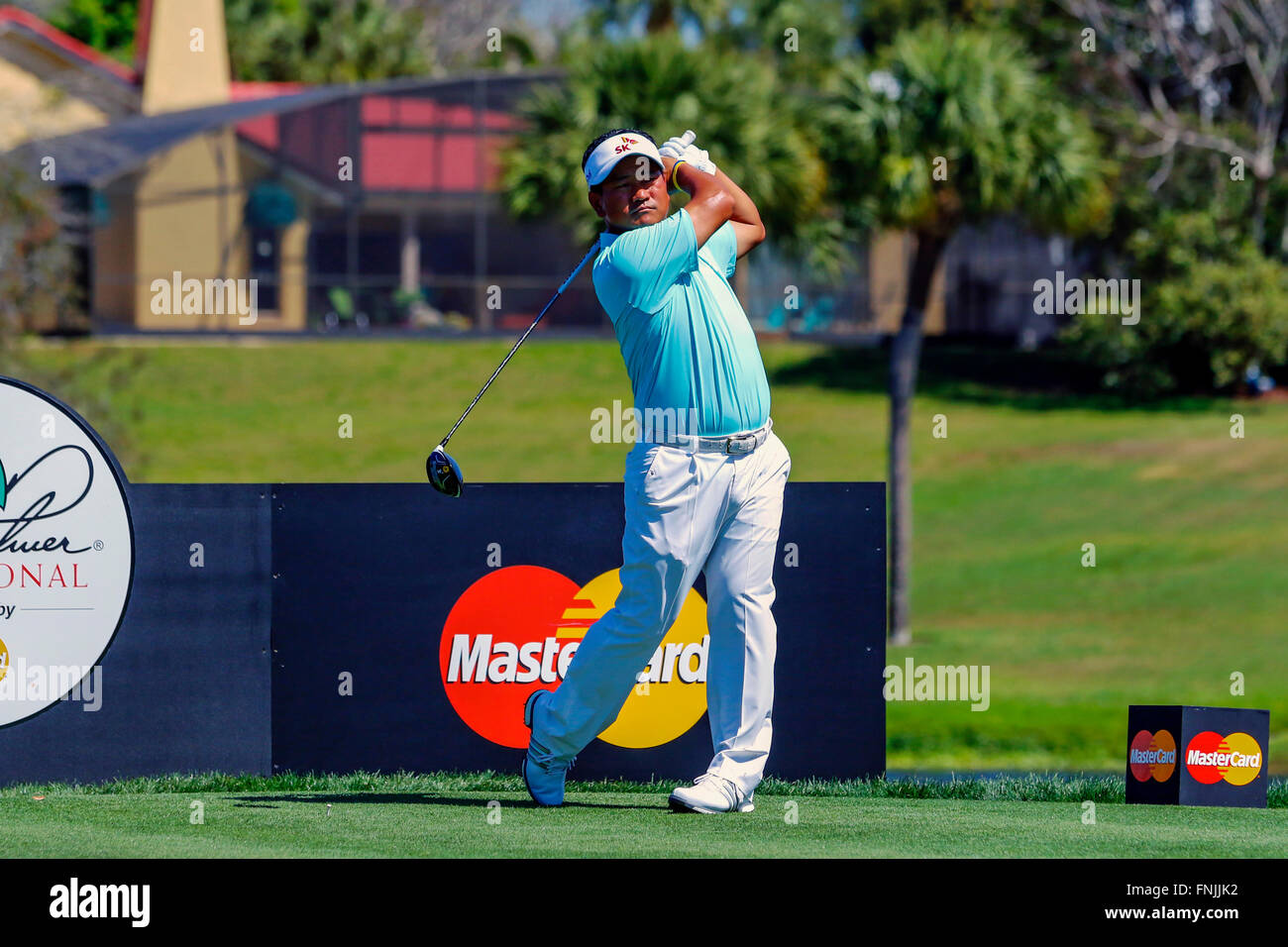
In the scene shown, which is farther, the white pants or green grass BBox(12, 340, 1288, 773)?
green grass BBox(12, 340, 1288, 773)

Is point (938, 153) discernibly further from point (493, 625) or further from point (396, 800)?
point (396, 800)

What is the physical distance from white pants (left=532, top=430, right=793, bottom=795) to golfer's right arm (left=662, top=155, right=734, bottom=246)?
0.68 metres

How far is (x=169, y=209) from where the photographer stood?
35188 millimetres

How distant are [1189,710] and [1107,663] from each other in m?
14.1

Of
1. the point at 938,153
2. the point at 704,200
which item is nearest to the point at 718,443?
the point at 704,200

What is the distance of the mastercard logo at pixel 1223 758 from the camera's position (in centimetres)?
636

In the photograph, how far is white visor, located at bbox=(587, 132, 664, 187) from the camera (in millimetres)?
5531

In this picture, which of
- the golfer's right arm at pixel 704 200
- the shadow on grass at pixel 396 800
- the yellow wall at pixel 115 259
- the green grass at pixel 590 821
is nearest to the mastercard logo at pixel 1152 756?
the green grass at pixel 590 821

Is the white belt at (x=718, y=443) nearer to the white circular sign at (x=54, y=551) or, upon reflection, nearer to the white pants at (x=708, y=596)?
the white pants at (x=708, y=596)

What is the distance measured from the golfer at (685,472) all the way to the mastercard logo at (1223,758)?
1613mm

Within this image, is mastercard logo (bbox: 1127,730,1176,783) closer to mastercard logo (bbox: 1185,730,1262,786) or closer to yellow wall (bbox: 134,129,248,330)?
mastercard logo (bbox: 1185,730,1262,786)

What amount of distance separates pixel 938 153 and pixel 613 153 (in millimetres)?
14280

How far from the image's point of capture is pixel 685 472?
5566 mm

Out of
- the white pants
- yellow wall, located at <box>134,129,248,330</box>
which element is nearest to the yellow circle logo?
the white pants
